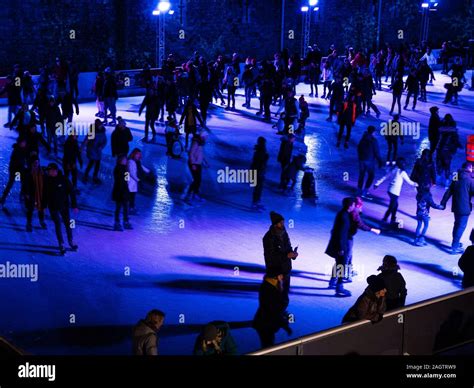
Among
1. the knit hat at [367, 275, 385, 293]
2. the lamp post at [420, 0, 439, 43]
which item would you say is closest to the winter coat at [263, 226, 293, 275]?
the knit hat at [367, 275, 385, 293]

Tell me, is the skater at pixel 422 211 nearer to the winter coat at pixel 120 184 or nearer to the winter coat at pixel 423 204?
the winter coat at pixel 423 204

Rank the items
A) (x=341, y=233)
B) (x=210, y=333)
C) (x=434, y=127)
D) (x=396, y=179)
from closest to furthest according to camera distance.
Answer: (x=210, y=333), (x=341, y=233), (x=396, y=179), (x=434, y=127)

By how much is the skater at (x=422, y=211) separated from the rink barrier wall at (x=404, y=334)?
13.5ft

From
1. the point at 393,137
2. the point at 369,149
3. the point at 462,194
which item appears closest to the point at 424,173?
the point at 462,194

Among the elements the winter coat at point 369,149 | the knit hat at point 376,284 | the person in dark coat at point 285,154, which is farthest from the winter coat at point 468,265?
the person in dark coat at point 285,154

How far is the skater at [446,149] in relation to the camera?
16.3m

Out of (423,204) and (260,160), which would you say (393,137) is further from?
(423,204)

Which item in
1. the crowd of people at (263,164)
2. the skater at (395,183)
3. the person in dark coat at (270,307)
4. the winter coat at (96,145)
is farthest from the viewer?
the winter coat at (96,145)

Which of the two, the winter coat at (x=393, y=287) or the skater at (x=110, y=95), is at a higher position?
the skater at (x=110, y=95)

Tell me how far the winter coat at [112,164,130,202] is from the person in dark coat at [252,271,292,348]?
4.23m

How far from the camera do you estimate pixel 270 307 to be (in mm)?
8914

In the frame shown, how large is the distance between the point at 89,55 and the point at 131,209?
17.1 meters

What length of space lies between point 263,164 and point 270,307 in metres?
5.56

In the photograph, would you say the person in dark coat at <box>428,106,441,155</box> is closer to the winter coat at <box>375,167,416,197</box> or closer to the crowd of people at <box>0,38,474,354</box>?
the crowd of people at <box>0,38,474,354</box>
